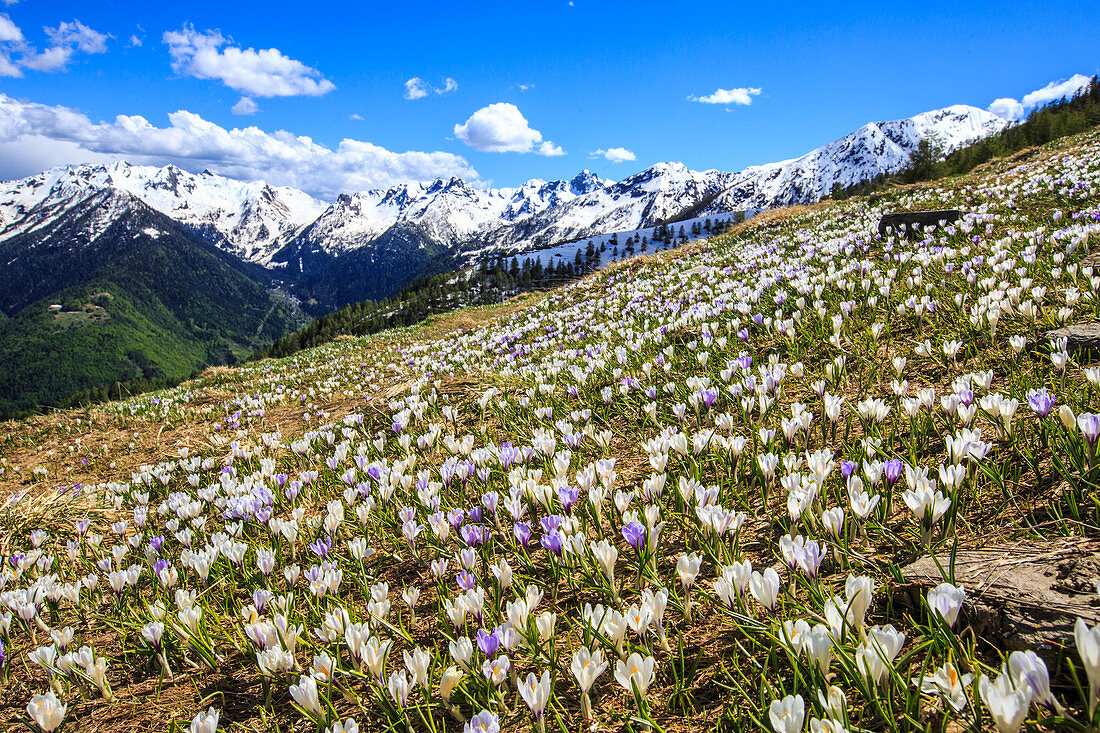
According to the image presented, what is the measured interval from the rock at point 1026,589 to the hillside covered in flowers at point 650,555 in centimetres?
2

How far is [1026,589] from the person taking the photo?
1639 millimetres

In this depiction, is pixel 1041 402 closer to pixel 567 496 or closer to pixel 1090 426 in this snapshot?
pixel 1090 426

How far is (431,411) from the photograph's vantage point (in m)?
6.29

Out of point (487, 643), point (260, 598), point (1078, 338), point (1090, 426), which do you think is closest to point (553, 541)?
point (487, 643)

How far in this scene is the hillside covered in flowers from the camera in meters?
1.65

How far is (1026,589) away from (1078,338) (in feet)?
8.61

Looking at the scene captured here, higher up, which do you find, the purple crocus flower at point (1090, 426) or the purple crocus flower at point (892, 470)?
the purple crocus flower at point (1090, 426)

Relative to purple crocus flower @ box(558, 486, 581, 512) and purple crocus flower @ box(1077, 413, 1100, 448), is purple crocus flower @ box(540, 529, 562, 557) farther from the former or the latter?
purple crocus flower @ box(1077, 413, 1100, 448)

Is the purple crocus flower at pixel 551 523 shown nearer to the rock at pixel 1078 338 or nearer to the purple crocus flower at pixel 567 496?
the purple crocus flower at pixel 567 496

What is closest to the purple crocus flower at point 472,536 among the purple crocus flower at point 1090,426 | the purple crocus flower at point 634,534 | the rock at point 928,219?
the purple crocus flower at point 634,534

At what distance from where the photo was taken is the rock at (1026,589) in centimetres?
151

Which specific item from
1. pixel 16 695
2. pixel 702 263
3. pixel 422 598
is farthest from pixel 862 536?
pixel 702 263

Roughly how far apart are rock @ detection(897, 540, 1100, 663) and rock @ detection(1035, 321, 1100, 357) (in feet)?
6.73

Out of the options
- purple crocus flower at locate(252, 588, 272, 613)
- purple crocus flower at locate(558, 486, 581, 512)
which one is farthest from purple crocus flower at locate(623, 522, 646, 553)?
purple crocus flower at locate(252, 588, 272, 613)
